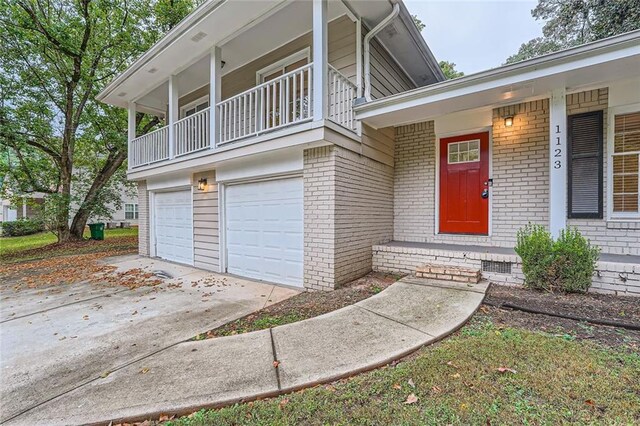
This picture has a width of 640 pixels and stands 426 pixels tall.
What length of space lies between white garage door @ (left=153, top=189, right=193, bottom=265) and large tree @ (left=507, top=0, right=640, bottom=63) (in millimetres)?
12863

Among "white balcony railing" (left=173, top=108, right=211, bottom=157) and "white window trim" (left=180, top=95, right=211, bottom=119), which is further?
"white window trim" (left=180, top=95, right=211, bottom=119)

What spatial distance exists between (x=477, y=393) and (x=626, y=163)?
4984mm

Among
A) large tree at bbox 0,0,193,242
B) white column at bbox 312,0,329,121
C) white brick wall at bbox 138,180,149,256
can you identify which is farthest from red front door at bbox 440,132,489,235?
large tree at bbox 0,0,193,242

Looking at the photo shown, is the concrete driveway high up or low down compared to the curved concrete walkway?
down

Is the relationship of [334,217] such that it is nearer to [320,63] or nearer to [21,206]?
[320,63]

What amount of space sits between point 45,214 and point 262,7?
11476 millimetres

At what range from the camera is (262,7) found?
4.92 metres

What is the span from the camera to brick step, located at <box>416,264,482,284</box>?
4.41 meters

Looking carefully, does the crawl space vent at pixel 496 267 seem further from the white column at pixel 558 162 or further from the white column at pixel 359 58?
the white column at pixel 359 58

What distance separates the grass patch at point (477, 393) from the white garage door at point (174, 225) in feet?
20.4

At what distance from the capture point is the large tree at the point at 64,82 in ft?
31.7

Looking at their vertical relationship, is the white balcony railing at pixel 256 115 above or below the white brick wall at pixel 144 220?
above

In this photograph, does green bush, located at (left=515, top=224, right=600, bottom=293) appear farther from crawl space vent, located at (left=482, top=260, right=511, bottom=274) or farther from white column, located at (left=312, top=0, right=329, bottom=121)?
white column, located at (left=312, top=0, right=329, bottom=121)

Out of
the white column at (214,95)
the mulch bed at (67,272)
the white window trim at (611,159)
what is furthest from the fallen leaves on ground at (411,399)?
the white column at (214,95)
